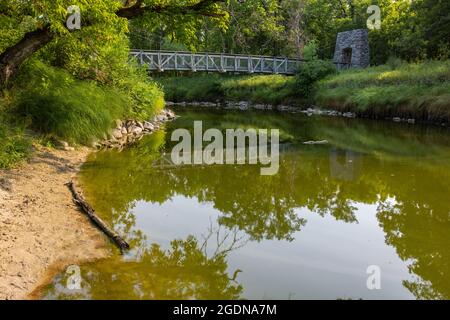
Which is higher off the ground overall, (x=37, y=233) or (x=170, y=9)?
(x=170, y=9)

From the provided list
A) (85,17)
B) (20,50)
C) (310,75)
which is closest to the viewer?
(85,17)

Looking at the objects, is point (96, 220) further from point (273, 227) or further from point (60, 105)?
point (60, 105)

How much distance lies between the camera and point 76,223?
593 cm

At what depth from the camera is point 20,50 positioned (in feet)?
32.0

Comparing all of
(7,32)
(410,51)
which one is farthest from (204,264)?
(410,51)

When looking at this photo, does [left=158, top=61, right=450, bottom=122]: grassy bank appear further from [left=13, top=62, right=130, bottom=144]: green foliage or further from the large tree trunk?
the large tree trunk

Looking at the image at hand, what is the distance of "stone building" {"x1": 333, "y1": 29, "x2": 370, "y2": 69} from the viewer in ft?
111


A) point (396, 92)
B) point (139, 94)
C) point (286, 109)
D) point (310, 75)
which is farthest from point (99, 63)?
point (310, 75)

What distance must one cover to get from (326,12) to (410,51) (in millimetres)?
15529

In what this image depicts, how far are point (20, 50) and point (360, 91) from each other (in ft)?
60.7

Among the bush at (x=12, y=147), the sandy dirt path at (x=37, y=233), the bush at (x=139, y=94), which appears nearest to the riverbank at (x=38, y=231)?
the sandy dirt path at (x=37, y=233)

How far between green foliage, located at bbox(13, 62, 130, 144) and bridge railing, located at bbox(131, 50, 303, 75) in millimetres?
17300

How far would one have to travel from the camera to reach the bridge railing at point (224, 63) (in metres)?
29.6

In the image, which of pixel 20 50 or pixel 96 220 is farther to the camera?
pixel 20 50
